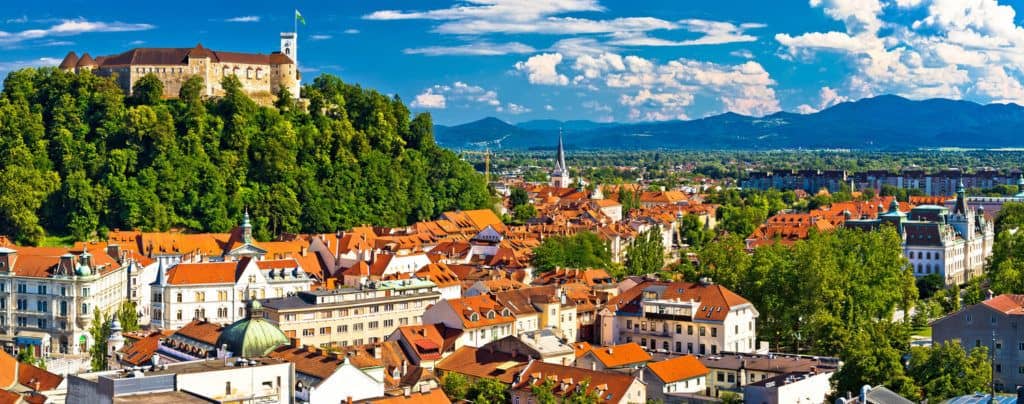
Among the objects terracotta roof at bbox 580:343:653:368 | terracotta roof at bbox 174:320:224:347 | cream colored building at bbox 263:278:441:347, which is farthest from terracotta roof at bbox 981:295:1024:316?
terracotta roof at bbox 174:320:224:347

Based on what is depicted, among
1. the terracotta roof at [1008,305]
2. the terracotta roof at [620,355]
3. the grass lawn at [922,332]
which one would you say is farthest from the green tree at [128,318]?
the grass lawn at [922,332]

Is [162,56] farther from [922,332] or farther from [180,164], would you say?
[922,332]

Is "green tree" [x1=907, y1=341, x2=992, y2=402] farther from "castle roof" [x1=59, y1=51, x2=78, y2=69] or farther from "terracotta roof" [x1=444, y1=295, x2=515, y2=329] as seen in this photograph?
"castle roof" [x1=59, y1=51, x2=78, y2=69]

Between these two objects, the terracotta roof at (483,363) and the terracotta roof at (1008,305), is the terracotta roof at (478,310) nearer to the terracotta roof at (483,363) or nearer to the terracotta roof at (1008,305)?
the terracotta roof at (483,363)

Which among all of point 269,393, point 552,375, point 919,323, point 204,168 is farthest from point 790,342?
point 204,168

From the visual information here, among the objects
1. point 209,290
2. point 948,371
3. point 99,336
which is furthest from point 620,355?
point 209,290

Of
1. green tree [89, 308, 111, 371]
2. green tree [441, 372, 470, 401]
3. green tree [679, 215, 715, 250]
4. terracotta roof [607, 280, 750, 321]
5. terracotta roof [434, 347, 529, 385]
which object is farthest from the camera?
green tree [679, 215, 715, 250]
